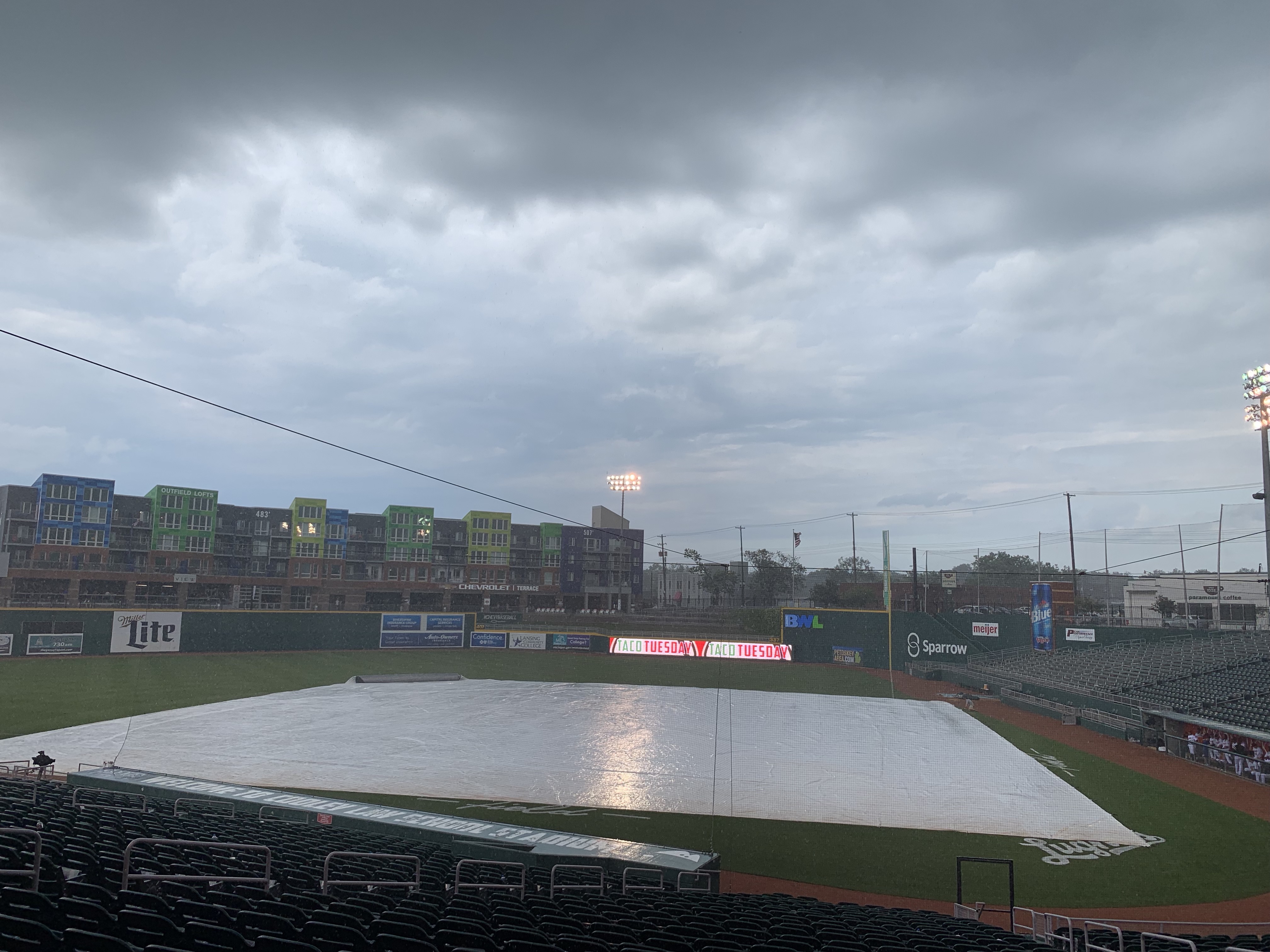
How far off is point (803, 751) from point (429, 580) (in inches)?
2007

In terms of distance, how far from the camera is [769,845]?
17.7m

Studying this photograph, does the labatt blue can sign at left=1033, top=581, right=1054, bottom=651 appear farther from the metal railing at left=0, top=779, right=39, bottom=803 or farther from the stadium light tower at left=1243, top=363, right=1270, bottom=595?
the metal railing at left=0, top=779, right=39, bottom=803

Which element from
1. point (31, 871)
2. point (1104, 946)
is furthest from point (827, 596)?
point (31, 871)

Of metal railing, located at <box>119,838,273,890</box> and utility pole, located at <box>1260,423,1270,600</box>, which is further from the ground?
utility pole, located at <box>1260,423,1270,600</box>

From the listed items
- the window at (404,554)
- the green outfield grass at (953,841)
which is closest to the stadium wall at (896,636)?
the green outfield grass at (953,841)

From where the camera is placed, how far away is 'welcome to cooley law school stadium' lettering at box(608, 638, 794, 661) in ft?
111

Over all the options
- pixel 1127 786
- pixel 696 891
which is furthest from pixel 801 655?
pixel 696 891

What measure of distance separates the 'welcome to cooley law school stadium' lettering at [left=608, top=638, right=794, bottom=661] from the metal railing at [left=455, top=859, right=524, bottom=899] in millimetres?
19656

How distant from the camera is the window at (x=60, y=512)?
201ft

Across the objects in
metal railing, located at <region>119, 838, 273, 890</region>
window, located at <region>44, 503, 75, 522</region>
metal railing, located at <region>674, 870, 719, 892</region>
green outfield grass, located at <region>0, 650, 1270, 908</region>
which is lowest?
green outfield grass, located at <region>0, 650, 1270, 908</region>

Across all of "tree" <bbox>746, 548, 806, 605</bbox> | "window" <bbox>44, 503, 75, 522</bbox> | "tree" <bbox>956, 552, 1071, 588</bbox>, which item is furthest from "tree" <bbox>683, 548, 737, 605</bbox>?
"window" <bbox>44, 503, 75, 522</bbox>

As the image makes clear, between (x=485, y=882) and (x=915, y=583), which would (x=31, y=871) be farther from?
(x=915, y=583)

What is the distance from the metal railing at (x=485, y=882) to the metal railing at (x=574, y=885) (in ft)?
1.38

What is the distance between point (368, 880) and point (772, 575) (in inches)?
2283
